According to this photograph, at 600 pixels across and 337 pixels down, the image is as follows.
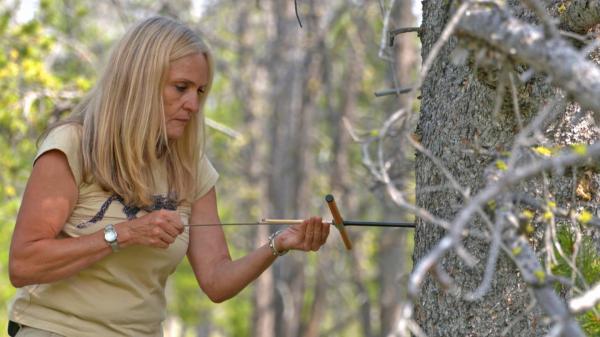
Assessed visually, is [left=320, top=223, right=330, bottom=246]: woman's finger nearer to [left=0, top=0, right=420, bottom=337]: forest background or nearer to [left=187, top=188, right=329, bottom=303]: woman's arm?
[left=187, top=188, right=329, bottom=303]: woman's arm

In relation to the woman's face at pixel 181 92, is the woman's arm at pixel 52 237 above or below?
below

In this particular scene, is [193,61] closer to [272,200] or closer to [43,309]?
[43,309]

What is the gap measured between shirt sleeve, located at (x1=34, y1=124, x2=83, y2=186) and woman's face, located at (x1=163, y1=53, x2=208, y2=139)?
0.94 ft

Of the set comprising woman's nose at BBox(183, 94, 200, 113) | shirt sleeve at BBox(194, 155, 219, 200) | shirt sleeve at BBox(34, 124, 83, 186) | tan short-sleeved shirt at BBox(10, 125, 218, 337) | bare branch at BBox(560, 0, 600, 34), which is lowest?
tan short-sleeved shirt at BBox(10, 125, 218, 337)

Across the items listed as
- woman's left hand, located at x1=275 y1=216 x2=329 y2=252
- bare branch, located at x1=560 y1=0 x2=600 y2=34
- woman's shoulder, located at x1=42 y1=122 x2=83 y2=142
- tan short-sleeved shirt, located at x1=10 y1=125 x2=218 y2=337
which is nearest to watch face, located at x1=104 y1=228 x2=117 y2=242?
tan short-sleeved shirt, located at x1=10 y1=125 x2=218 y2=337

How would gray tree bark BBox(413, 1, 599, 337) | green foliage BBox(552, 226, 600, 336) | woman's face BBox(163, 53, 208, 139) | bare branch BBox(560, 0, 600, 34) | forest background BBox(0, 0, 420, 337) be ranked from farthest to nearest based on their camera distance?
forest background BBox(0, 0, 420, 337)
woman's face BBox(163, 53, 208, 139)
gray tree bark BBox(413, 1, 599, 337)
bare branch BBox(560, 0, 600, 34)
green foliage BBox(552, 226, 600, 336)

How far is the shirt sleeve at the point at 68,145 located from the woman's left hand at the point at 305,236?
2.04 feet

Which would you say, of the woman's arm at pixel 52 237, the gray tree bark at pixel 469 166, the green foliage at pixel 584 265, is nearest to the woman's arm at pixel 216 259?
the woman's arm at pixel 52 237

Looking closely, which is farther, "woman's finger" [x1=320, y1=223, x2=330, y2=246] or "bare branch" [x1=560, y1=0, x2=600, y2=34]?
"woman's finger" [x1=320, y1=223, x2=330, y2=246]

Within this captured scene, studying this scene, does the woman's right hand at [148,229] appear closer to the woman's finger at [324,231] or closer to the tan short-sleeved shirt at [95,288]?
the tan short-sleeved shirt at [95,288]

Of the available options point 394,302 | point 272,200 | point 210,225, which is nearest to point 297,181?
point 272,200

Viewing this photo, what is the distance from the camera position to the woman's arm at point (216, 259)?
10.1ft

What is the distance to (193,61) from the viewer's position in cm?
302

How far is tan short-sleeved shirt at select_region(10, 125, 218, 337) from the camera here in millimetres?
2797
